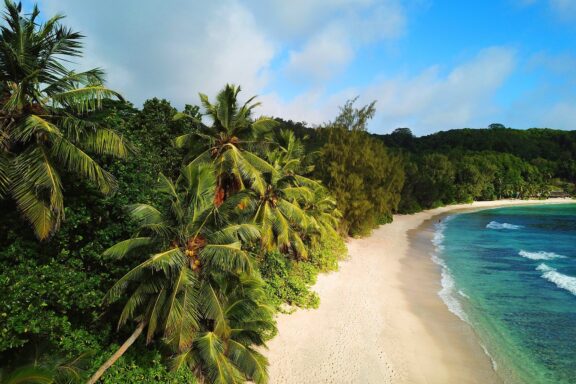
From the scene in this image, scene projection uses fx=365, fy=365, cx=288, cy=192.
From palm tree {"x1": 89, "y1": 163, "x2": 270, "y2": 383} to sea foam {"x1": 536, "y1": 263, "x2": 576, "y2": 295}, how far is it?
2780 centimetres

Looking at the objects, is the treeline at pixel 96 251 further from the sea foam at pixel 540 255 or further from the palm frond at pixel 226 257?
the sea foam at pixel 540 255

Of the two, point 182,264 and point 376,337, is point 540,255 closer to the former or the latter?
point 376,337

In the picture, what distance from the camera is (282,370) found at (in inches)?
566

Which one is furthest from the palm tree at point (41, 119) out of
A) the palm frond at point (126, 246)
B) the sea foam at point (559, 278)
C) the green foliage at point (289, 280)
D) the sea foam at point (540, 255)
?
the sea foam at point (540, 255)

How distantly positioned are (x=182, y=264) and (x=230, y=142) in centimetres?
954

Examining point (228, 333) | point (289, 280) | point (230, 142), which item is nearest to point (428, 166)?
point (289, 280)

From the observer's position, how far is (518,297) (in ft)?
81.7

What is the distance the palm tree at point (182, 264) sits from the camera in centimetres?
952

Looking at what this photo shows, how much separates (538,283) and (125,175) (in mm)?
30693

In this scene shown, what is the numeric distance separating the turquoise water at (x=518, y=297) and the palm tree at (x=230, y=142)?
14090 millimetres

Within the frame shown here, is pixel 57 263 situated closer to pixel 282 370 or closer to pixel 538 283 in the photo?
pixel 282 370

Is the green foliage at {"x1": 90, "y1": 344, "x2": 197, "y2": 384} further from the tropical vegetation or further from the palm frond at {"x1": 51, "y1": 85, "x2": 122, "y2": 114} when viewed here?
the palm frond at {"x1": 51, "y1": 85, "x2": 122, "y2": 114}

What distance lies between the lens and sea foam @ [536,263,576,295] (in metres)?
27.5

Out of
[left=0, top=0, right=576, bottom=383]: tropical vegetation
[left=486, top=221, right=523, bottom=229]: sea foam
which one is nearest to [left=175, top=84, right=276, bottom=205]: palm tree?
[left=0, top=0, right=576, bottom=383]: tropical vegetation
